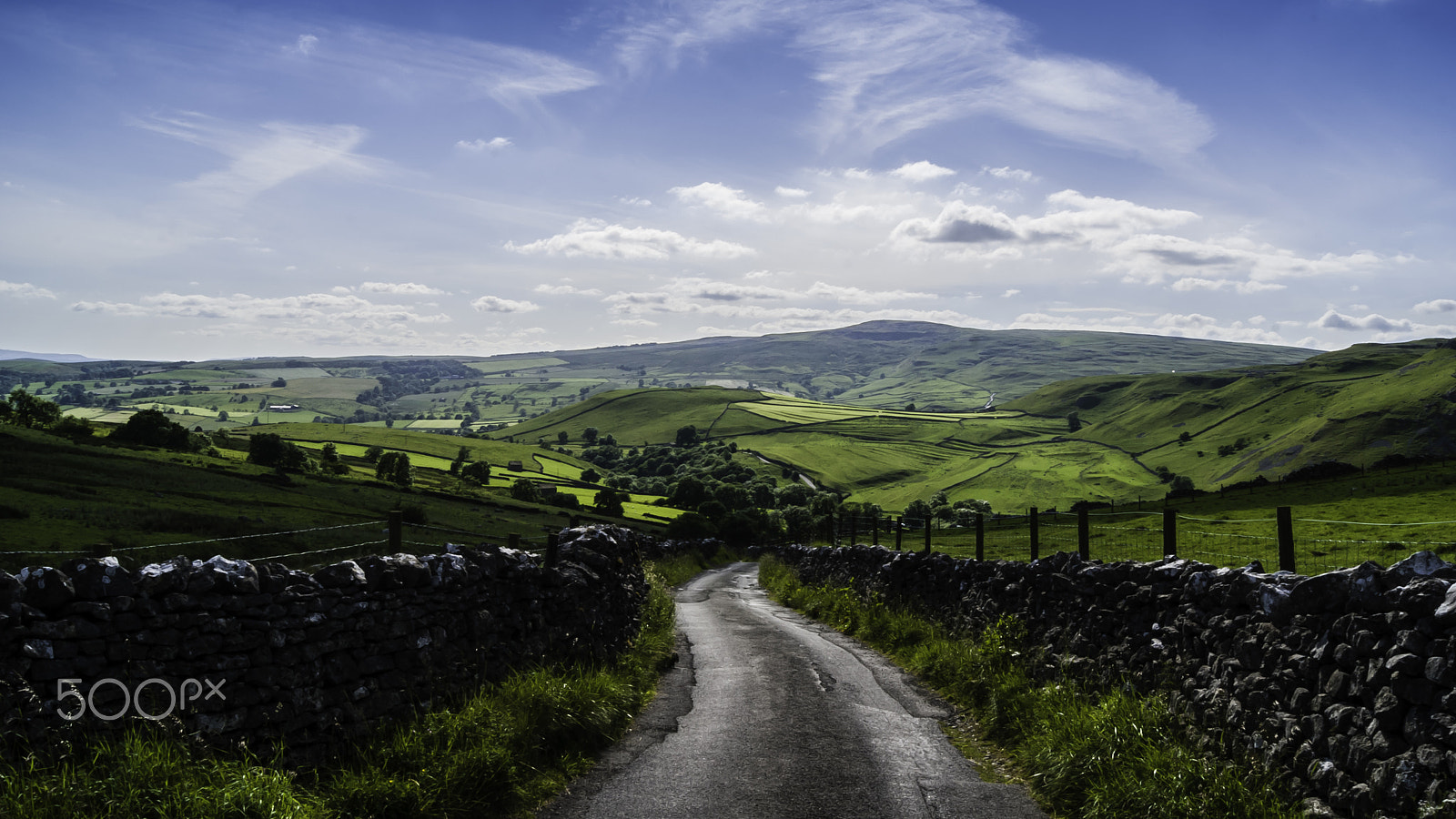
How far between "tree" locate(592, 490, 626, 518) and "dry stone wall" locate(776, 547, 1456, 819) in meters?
98.9

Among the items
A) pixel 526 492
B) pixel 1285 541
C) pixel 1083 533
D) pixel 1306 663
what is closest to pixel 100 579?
pixel 1306 663

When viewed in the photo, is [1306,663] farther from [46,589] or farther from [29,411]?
[29,411]

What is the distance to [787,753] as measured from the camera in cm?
1041

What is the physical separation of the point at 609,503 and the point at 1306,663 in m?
110

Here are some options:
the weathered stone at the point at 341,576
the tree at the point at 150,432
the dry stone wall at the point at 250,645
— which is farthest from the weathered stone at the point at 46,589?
the tree at the point at 150,432

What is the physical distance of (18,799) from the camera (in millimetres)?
5676

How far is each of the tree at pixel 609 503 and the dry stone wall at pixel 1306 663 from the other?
325 ft

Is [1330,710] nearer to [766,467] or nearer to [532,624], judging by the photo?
[532,624]

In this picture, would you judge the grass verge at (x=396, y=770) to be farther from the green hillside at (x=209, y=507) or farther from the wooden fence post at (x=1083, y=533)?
the green hillside at (x=209, y=507)

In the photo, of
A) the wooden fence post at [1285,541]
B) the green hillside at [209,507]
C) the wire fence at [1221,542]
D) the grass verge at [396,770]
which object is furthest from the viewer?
the green hillside at [209,507]

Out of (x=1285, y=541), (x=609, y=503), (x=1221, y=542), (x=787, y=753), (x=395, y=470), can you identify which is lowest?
(x=609, y=503)

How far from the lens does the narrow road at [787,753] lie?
8750mm

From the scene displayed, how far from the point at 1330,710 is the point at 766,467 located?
7355 inches

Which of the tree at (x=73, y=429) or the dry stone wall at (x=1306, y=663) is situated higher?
the dry stone wall at (x=1306, y=663)
